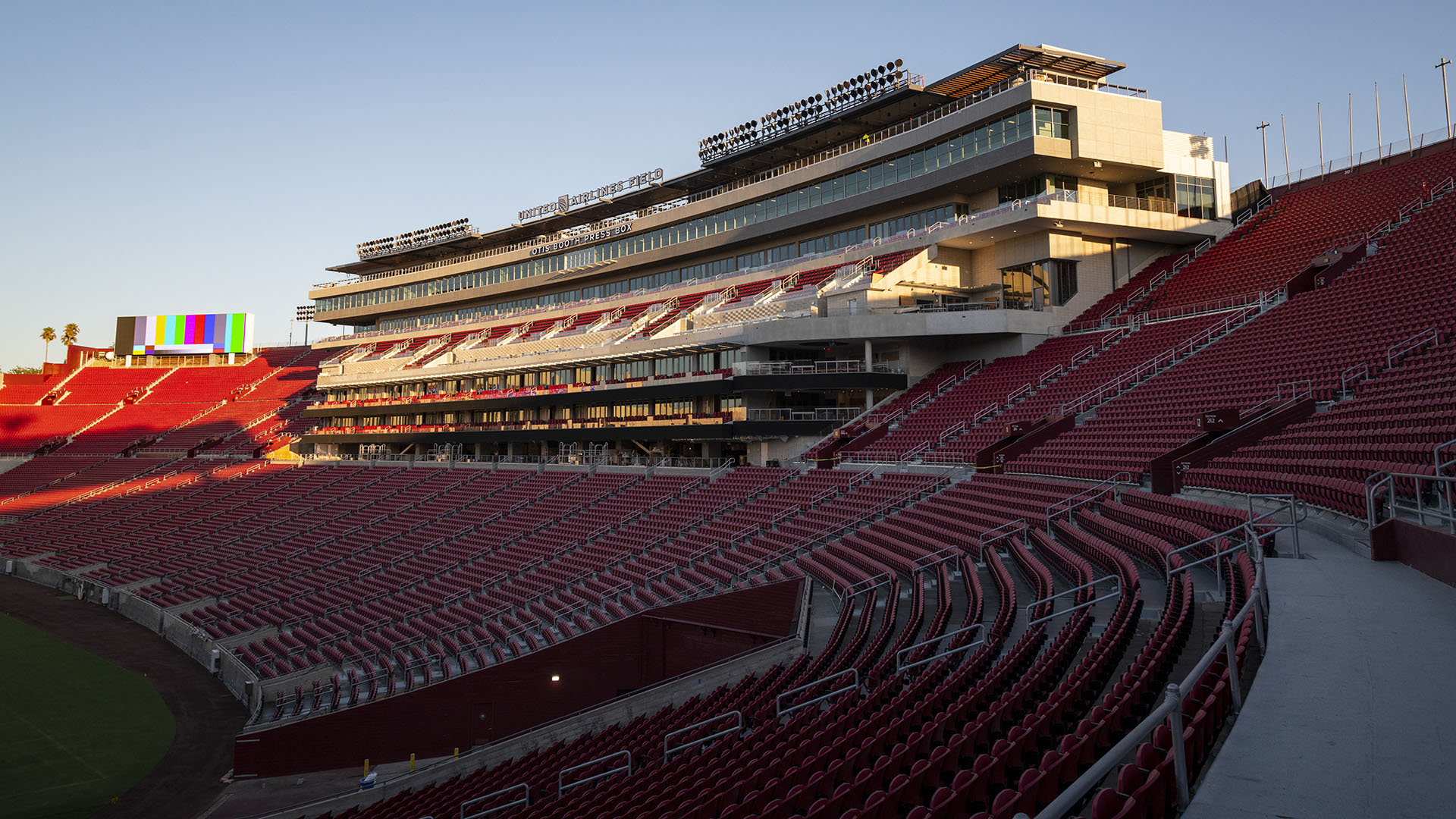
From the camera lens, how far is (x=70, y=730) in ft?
67.3

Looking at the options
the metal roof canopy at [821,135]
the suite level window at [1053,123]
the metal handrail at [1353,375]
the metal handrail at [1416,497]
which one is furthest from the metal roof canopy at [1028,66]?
the metal handrail at [1416,497]

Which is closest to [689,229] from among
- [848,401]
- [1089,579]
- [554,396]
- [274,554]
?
[554,396]

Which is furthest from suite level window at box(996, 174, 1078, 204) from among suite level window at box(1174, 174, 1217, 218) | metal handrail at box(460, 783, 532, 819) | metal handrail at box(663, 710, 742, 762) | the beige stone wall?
metal handrail at box(460, 783, 532, 819)

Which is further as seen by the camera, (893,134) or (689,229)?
(689,229)

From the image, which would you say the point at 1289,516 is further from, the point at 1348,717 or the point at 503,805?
the point at 503,805

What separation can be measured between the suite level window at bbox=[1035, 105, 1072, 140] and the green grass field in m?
34.6

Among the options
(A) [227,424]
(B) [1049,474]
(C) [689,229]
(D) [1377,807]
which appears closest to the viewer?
(D) [1377,807]

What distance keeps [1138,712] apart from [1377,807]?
2.04m

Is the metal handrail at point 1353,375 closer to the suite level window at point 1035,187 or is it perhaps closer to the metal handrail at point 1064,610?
the metal handrail at point 1064,610

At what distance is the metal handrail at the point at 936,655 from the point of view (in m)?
9.37

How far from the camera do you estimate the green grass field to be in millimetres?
17000

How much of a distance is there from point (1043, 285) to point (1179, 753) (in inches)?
1390

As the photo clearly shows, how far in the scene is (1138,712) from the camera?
5.94 meters

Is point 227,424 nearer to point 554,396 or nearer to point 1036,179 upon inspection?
point 554,396
